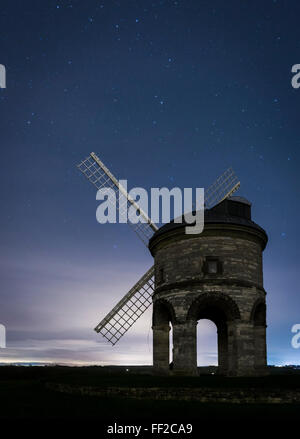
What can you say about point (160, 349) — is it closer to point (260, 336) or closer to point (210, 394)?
point (260, 336)

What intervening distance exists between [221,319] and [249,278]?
6.34m

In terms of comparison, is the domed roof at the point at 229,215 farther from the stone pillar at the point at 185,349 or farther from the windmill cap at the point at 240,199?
the stone pillar at the point at 185,349

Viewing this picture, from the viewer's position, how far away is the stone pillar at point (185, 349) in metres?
22.7

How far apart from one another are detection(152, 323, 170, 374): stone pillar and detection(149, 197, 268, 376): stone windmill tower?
0.41ft

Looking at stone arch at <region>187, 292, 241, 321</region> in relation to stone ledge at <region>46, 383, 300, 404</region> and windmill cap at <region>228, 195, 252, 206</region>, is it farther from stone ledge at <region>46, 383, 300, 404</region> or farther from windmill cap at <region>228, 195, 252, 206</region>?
stone ledge at <region>46, 383, 300, 404</region>

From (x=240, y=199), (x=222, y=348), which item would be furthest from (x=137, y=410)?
(x=222, y=348)

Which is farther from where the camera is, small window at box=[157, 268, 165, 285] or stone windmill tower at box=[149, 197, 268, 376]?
small window at box=[157, 268, 165, 285]

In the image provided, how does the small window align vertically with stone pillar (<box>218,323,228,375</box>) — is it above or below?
above

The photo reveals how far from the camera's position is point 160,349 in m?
25.9

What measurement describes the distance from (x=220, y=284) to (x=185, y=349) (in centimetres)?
386

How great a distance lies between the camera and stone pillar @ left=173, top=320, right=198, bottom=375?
74.5 ft

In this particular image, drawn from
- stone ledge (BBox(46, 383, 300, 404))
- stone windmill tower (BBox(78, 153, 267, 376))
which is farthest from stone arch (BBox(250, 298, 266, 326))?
stone ledge (BBox(46, 383, 300, 404))

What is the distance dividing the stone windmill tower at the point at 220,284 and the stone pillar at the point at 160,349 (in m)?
0.12
